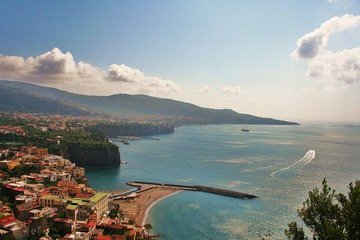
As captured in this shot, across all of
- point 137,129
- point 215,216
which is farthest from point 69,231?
point 137,129

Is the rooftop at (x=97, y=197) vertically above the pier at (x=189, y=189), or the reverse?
the rooftop at (x=97, y=197)

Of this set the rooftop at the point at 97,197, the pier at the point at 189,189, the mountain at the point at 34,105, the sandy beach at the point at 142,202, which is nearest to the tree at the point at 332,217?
the rooftop at the point at 97,197

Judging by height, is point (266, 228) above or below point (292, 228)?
below

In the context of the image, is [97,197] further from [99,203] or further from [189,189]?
[189,189]

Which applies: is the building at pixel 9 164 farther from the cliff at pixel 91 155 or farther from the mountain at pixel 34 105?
the mountain at pixel 34 105

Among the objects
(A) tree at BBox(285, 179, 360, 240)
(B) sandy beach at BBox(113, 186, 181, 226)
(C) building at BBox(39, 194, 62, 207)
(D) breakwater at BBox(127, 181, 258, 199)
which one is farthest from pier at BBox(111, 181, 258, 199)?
(A) tree at BBox(285, 179, 360, 240)

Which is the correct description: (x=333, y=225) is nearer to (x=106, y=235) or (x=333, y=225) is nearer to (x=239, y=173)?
(x=106, y=235)

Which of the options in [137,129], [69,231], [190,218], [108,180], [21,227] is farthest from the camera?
[137,129]
